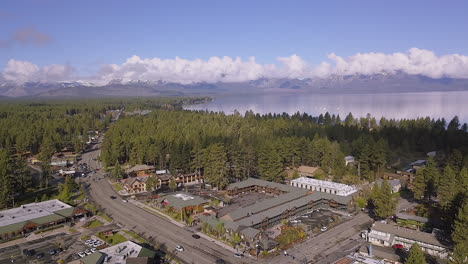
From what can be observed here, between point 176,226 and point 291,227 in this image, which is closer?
point 291,227

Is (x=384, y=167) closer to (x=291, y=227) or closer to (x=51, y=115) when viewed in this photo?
(x=291, y=227)

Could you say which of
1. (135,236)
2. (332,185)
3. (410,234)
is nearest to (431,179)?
(332,185)

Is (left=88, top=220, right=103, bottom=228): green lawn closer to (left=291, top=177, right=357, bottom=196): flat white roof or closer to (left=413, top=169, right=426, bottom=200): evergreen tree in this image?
(left=291, top=177, right=357, bottom=196): flat white roof

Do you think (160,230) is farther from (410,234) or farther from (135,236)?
(410,234)

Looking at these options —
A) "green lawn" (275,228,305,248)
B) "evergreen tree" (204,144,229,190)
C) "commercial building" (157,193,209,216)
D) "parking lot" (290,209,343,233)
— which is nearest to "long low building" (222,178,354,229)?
"parking lot" (290,209,343,233)

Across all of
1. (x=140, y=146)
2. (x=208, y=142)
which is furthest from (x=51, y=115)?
(x=208, y=142)

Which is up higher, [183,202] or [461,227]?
[461,227]
